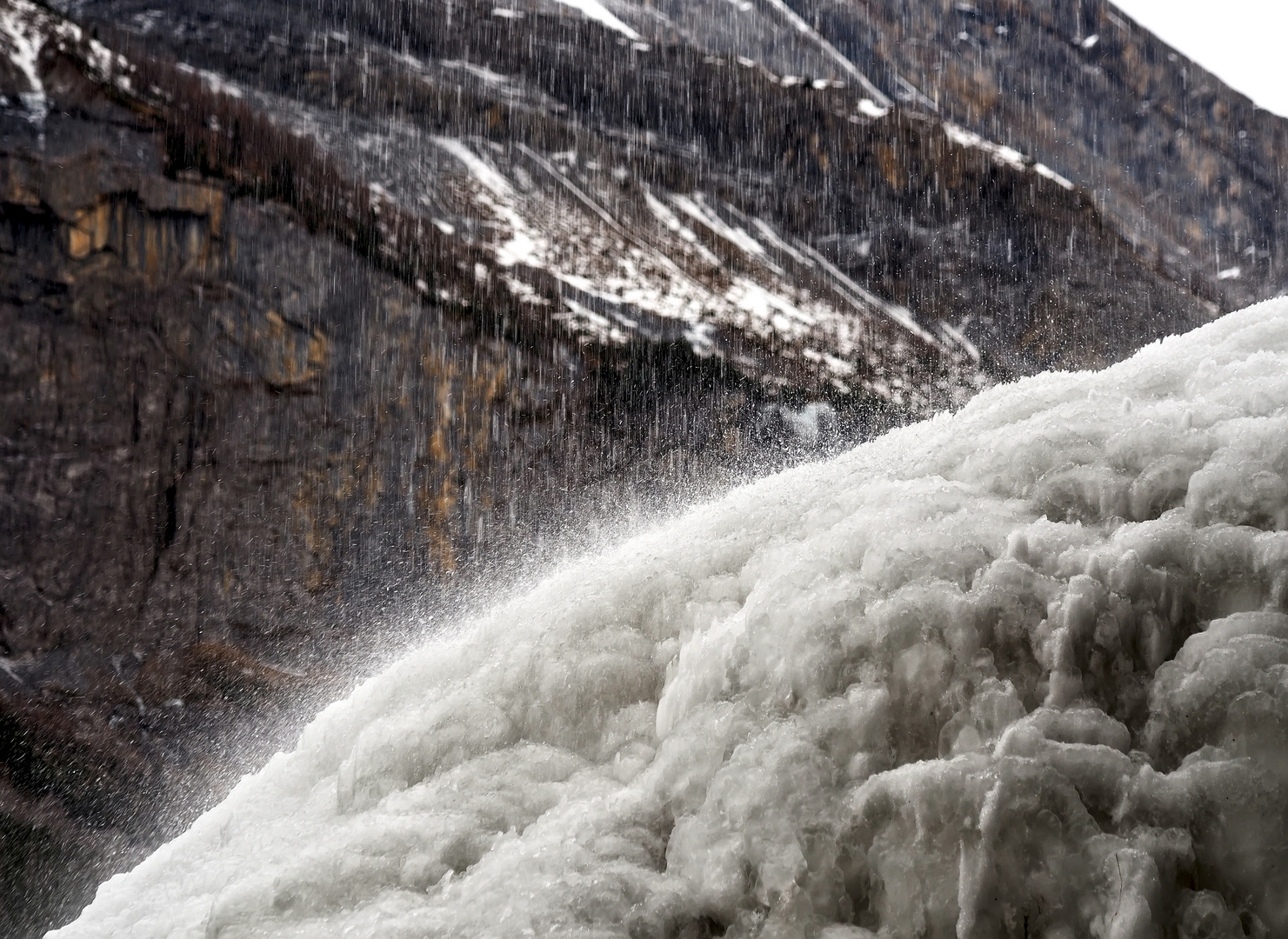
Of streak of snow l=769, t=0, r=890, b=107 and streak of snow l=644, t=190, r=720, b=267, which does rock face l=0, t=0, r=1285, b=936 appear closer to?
streak of snow l=644, t=190, r=720, b=267

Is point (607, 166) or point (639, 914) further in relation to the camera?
point (607, 166)

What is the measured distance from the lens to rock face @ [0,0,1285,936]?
1230 cm

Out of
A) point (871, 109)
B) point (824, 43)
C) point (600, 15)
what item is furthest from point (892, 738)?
point (824, 43)

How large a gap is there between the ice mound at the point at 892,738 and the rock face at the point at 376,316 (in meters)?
10.6

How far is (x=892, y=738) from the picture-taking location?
1.42 meters

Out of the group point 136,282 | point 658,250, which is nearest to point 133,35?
point 136,282

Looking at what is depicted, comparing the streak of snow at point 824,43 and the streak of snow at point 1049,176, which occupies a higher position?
the streak of snow at point 824,43

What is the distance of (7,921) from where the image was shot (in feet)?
30.2

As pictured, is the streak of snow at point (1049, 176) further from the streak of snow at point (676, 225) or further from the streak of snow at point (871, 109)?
the streak of snow at point (676, 225)

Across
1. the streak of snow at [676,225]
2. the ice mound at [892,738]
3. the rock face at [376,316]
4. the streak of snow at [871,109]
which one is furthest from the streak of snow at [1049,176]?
the ice mound at [892,738]

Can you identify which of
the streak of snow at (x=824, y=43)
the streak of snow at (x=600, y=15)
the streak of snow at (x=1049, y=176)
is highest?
the streak of snow at (x=824, y=43)

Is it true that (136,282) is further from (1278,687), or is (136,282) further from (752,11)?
(752,11)

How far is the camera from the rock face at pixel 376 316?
40.4 feet

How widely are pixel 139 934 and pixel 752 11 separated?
33444 millimetres
